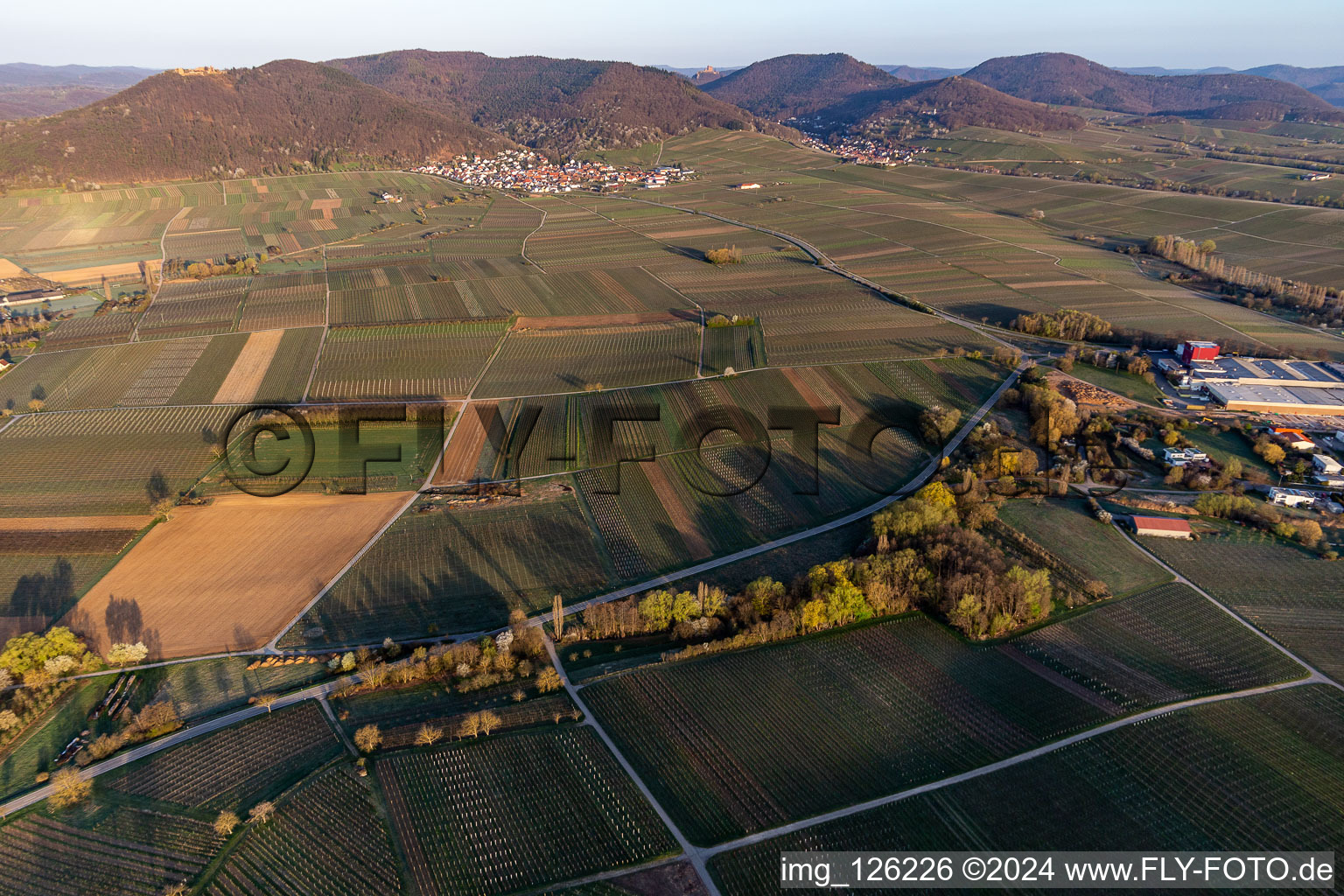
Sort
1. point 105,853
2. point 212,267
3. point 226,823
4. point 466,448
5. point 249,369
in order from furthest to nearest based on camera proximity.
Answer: point 212,267
point 249,369
point 466,448
point 226,823
point 105,853

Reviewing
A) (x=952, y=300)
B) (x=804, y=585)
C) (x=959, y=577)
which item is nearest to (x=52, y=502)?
(x=804, y=585)

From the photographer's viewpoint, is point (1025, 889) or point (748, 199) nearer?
point (1025, 889)

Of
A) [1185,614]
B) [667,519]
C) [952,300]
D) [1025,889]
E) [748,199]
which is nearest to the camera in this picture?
[1025,889]

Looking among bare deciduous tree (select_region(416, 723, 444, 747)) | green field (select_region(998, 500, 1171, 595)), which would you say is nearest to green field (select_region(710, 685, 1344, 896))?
green field (select_region(998, 500, 1171, 595))

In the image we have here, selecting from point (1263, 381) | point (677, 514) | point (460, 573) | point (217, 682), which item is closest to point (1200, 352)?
point (1263, 381)

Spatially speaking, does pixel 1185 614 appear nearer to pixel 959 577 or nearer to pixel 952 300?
pixel 959 577

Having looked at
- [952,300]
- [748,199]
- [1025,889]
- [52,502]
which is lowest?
[1025,889]

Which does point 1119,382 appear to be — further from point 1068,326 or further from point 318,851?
point 318,851
